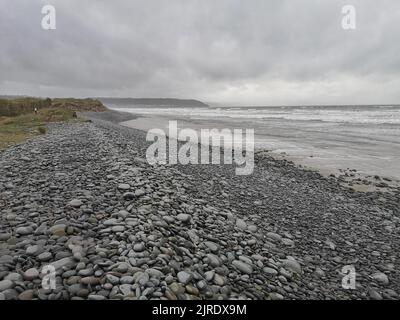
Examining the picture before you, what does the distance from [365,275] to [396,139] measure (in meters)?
24.5

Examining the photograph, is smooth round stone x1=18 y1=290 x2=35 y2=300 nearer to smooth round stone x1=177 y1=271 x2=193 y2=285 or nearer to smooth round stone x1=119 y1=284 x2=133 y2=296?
smooth round stone x1=119 y1=284 x2=133 y2=296

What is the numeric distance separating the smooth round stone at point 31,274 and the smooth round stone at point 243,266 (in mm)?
2879

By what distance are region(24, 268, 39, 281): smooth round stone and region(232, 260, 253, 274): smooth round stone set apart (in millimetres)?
2879

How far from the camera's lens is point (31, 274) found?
3578 mm

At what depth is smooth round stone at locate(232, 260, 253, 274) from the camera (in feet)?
15.1

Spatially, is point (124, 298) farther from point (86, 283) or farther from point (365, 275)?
point (365, 275)

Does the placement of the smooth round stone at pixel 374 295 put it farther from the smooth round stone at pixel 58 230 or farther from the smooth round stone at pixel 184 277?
the smooth round stone at pixel 58 230

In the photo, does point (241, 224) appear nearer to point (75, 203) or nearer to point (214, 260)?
point (214, 260)

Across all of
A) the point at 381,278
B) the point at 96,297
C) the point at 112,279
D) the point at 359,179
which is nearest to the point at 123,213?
the point at 112,279

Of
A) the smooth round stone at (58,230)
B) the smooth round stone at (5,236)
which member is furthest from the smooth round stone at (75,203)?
the smooth round stone at (5,236)

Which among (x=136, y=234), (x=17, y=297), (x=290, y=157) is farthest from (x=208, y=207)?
(x=290, y=157)

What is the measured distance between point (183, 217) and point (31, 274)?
2810mm

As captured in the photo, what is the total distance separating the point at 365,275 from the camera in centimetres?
539
